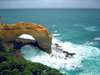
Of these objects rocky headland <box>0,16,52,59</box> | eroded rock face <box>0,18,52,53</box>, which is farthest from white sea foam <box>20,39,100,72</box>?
eroded rock face <box>0,18,52,53</box>

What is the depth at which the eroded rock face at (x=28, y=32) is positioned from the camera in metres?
19.1

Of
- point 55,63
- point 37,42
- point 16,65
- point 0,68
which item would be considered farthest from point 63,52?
point 0,68

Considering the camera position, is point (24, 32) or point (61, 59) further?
point (24, 32)

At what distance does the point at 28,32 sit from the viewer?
63.8 feet

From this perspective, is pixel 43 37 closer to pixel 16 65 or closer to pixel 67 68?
pixel 67 68

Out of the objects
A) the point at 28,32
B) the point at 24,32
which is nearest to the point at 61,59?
the point at 28,32

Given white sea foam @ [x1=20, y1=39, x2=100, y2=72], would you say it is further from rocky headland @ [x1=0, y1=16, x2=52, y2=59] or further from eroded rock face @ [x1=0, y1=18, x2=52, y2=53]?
eroded rock face @ [x1=0, y1=18, x2=52, y2=53]

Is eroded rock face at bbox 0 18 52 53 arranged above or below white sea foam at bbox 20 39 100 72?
above

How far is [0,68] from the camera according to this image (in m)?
9.86

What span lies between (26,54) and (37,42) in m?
2.81

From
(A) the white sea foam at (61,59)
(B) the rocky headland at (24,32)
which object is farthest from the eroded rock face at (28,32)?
(A) the white sea foam at (61,59)

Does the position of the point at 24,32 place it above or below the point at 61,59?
above

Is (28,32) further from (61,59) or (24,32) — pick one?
(61,59)

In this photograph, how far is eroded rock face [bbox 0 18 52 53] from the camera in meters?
19.1
